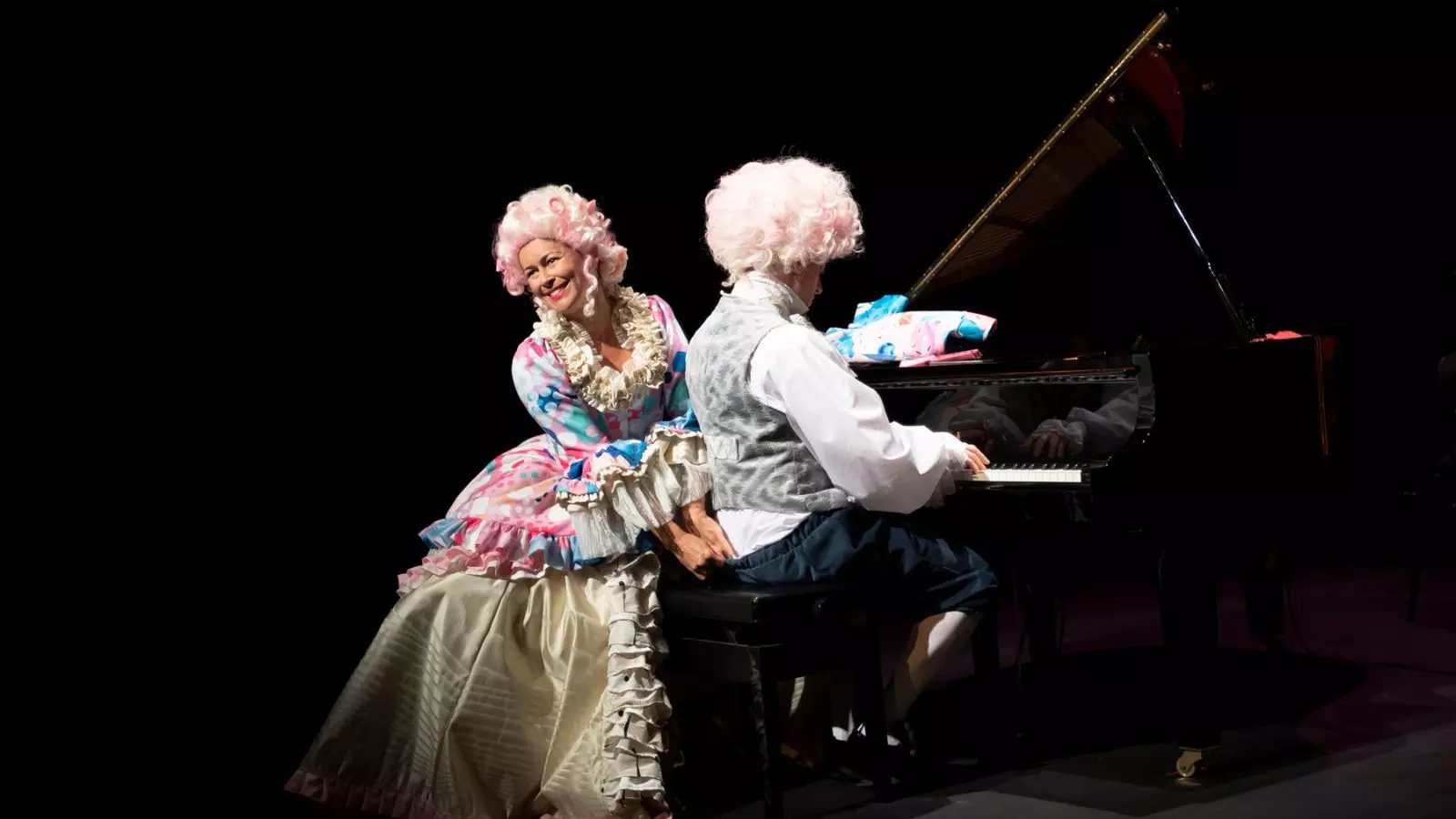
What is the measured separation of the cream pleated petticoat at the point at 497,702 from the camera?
3.05 meters

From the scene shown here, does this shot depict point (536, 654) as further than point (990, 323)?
No

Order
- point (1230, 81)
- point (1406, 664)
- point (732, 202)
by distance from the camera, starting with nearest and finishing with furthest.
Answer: point (732, 202)
point (1406, 664)
point (1230, 81)

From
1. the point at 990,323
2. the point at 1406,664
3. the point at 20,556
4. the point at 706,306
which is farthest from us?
the point at 706,306

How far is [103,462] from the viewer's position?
375cm

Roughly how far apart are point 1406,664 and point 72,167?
13.2 feet

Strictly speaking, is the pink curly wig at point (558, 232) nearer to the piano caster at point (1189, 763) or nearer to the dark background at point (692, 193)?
the dark background at point (692, 193)

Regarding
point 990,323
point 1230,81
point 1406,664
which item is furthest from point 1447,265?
point 990,323

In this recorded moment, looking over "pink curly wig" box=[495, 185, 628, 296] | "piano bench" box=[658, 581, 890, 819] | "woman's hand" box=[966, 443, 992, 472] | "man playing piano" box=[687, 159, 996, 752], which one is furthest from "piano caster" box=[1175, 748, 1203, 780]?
"pink curly wig" box=[495, 185, 628, 296]

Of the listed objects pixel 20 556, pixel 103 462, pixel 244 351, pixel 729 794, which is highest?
pixel 244 351

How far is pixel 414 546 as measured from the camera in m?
4.27

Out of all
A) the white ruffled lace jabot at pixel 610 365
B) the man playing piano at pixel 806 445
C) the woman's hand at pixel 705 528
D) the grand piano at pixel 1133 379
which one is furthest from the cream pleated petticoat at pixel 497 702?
the grand piano at pixel 1133 379

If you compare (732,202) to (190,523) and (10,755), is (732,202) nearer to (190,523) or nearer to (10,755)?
(190,523)

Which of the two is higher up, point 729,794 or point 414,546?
point 414,546

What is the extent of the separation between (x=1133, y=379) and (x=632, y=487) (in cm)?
116
